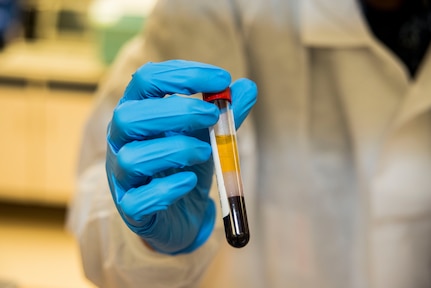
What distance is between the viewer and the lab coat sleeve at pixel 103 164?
0.75 m

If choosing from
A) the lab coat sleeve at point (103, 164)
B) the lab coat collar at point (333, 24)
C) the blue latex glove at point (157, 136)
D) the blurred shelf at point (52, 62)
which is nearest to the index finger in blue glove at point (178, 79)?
the blue latex glove at point (157, 136)

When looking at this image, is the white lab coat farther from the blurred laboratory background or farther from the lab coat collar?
the blurred laboratory background

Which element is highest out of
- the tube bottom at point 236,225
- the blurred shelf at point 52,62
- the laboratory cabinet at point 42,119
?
the tube bottom at point 236,225

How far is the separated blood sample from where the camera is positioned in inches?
20.4

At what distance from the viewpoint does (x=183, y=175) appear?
569 mm

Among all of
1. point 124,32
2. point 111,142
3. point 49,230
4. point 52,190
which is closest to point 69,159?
point 52,190

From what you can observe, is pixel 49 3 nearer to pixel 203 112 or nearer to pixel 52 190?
pixel 52 190

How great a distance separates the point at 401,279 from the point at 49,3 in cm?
209

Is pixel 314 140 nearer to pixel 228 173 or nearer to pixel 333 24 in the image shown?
pixel 333 24

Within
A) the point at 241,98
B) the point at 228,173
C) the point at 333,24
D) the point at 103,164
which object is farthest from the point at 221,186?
the point at 333,24

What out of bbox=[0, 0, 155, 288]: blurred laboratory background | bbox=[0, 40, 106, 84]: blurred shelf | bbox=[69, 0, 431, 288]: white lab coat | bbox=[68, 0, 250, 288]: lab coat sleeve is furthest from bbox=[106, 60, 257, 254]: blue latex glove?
bbox=[0, 40, 106, 84]: blurred shelf

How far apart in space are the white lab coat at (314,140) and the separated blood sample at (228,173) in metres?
0.32

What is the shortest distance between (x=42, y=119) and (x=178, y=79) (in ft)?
6.28

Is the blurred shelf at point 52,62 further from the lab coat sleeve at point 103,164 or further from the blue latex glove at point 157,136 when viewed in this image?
the blue latex glove at point 157,136
